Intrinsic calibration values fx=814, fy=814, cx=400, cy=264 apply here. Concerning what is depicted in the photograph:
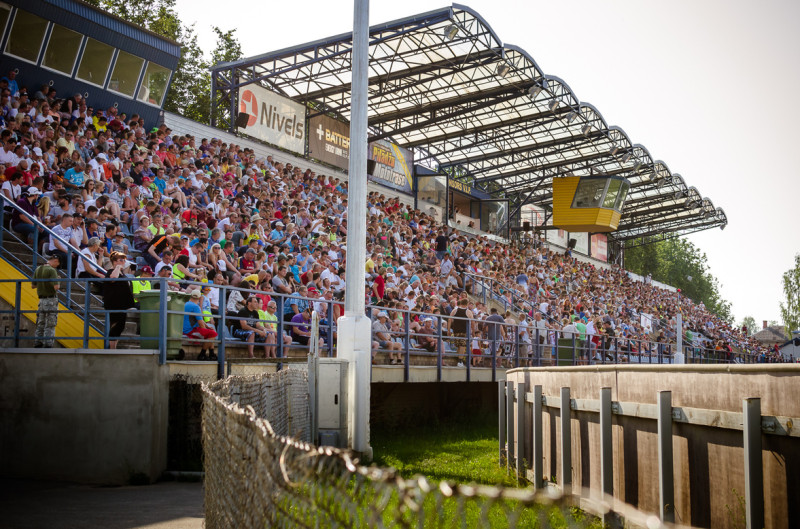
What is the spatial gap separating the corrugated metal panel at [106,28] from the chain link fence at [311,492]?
55.4 feet

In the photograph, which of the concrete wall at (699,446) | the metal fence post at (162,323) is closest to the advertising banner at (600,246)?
the metal fence post at (162,323)

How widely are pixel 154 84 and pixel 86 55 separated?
2380 mm

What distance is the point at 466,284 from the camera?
29266 mm

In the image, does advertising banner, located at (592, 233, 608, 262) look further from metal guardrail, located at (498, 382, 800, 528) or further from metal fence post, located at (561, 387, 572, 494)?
metal fence post, located at (561, 387, 572, 494)

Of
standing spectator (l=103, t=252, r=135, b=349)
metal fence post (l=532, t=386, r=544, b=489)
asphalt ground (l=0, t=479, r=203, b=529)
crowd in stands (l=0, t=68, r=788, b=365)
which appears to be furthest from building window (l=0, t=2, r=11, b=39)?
metal fence post (l=532, t=386, r=544, b=489)

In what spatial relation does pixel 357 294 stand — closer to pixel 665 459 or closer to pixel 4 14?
pixel 665 459

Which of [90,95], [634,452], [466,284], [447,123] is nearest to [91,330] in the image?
[634,452]

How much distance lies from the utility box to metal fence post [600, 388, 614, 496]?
15.7ft

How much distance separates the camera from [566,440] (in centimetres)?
777

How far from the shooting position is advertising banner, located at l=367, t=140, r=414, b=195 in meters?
36.7

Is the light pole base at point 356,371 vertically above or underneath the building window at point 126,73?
underneath

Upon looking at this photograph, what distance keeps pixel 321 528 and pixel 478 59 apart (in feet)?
97.4

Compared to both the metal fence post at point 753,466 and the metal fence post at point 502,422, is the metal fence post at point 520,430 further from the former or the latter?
the metal fence post at point 753,466

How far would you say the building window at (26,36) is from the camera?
19.7 meters
